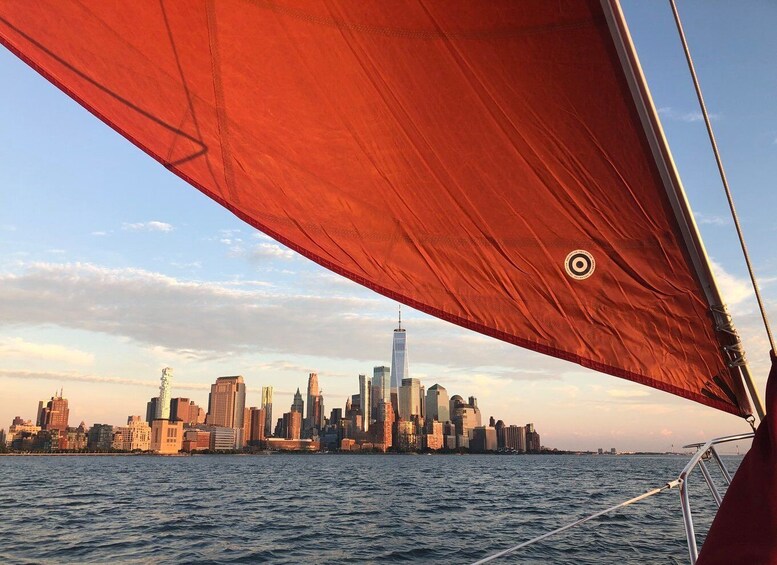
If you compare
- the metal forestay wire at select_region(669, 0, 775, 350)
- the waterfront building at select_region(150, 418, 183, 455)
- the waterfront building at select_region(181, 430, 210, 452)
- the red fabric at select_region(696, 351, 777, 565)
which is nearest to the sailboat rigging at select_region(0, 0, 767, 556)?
the metal forestay wire at select_region(669, 0, 775, 350)

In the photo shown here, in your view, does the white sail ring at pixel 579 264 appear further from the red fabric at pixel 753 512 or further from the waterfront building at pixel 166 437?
the waterfront building at pixel 166 437

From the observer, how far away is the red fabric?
1823 mm

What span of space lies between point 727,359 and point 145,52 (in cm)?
345

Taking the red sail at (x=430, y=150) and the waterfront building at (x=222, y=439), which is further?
the waterfront building at (x=222, y=439)

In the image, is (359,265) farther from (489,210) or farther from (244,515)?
(244,515)

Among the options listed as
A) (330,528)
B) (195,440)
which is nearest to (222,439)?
(195,440)

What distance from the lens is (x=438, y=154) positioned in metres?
3.20

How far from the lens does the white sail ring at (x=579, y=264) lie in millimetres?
3029

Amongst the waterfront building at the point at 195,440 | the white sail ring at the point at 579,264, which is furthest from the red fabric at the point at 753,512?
the waterfront building at the point at 195,440

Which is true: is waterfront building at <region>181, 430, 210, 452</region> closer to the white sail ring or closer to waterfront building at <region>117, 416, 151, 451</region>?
waterfront building at <region>117, 416, 151, 451</region>

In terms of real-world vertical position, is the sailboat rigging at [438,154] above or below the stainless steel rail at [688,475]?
above

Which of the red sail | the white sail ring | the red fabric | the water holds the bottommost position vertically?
the water

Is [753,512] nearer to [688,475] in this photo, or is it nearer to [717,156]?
[688,475]

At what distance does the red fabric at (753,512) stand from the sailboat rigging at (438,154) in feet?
3.13
